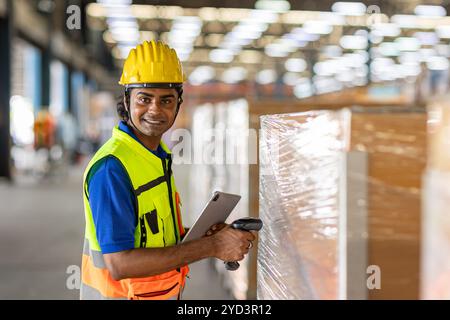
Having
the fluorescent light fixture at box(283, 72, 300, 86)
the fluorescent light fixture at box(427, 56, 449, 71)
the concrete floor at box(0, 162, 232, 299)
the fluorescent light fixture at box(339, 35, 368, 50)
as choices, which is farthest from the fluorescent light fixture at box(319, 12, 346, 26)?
the fluorescent light fixture at box(283, 72, 300, 86)

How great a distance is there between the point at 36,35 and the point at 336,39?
1120cm

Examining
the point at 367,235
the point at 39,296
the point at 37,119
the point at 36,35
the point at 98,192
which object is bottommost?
the point at 39,296

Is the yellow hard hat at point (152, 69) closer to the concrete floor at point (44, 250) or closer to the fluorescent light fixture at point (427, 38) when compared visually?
the concrete floor at point (44, 250)

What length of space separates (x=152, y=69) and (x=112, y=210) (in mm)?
352

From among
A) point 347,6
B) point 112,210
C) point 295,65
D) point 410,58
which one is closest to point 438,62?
point 410,58

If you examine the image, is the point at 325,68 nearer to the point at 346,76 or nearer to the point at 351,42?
the point at 346,76

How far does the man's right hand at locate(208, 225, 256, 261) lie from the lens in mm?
1627

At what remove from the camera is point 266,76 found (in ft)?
140

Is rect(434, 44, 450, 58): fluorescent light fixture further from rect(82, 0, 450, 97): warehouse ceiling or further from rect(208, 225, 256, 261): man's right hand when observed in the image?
rect(208, 225, 256, 261): man's right hand

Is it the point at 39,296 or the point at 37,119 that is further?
the point at 37,119

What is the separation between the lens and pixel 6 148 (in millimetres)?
16125

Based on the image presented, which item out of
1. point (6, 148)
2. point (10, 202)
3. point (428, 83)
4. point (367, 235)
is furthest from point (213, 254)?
point (6, 148)

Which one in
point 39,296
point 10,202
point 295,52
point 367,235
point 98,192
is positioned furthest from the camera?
point 295,52

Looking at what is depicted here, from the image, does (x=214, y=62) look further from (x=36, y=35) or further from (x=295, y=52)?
(x=36, y=35)
